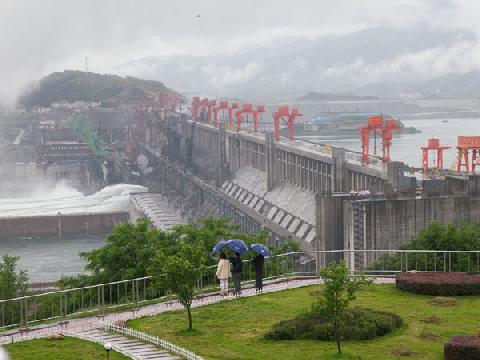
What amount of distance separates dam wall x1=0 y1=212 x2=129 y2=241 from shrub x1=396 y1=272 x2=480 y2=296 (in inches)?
2446

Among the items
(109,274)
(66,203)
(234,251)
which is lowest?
(66,203)

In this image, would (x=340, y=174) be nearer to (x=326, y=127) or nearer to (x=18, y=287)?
(x=18, y=287)

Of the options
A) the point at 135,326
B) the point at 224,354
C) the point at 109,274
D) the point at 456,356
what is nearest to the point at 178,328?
the point at 135,326

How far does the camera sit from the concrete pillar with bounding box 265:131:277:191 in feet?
225

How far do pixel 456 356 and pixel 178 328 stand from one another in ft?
16.5

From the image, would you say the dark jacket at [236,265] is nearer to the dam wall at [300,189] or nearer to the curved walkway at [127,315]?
the curved walkway at [127,315]

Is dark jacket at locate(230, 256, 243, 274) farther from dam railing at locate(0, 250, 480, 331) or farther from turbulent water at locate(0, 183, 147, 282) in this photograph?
turbulent water at locate(0, 183, 147, 282)

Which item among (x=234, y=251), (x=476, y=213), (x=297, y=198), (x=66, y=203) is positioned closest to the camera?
(x=234, y=251)

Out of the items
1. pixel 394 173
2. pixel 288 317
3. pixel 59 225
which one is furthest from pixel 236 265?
pixel 59 225

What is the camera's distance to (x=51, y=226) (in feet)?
Result: 266

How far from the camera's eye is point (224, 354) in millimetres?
15484

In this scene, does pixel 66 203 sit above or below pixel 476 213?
below

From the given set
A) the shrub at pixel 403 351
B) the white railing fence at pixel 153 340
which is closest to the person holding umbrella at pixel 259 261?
the white railing fence at pixel 153 340

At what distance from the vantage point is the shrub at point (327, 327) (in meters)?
16.4
